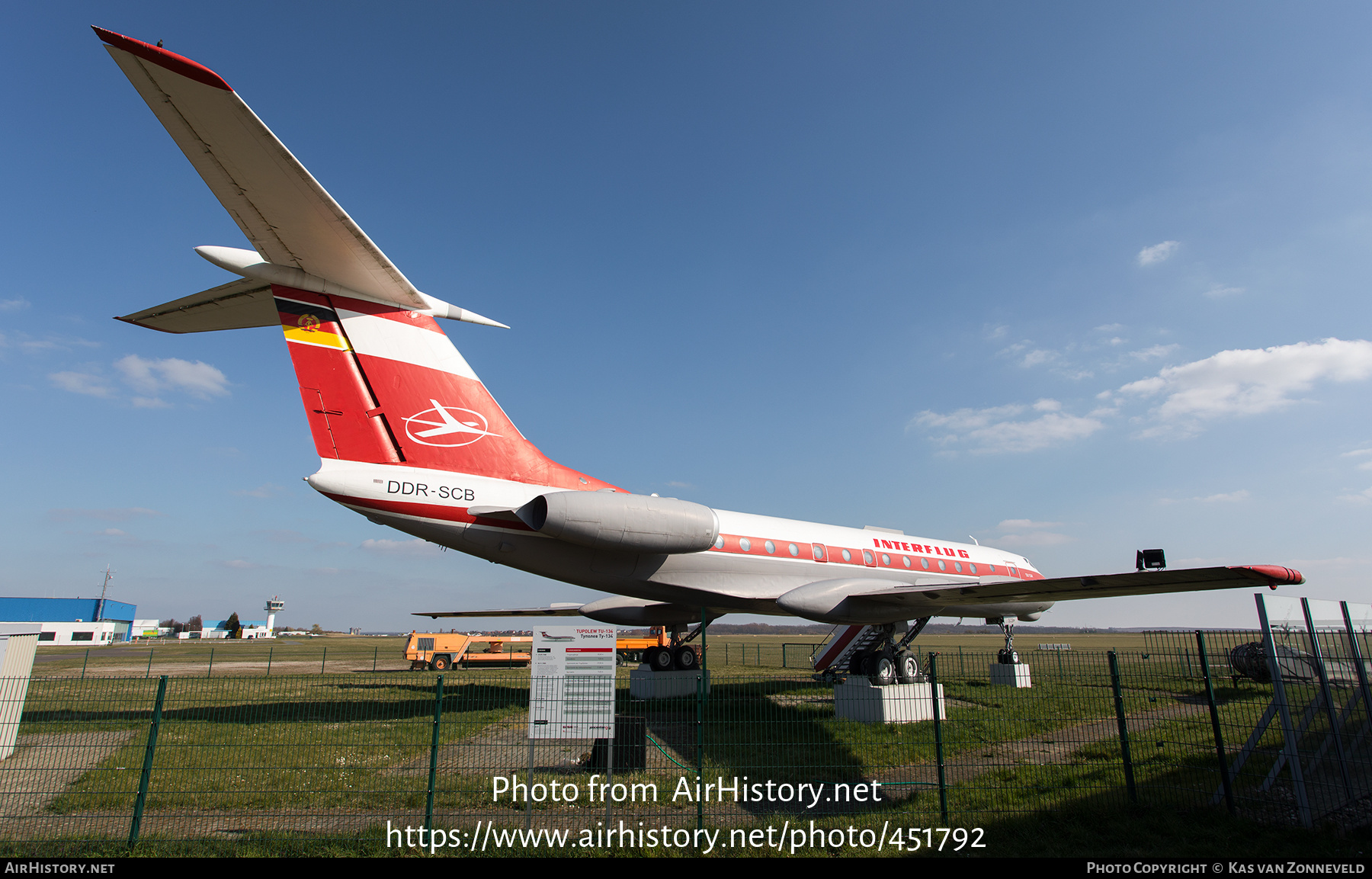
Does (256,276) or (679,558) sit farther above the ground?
(256,276)

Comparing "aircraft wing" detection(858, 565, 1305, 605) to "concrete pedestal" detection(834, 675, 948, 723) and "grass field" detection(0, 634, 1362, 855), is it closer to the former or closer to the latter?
"grass field" detection(0, 634, 1362, 855)

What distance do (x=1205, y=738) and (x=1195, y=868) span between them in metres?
5.81

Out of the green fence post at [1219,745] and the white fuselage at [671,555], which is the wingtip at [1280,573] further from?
the white fuselage at [671,555]

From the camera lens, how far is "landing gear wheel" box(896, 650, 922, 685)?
45.9 feet

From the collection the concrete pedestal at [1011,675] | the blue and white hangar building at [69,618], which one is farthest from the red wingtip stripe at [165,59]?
the blue and white hangar building at [69,618]

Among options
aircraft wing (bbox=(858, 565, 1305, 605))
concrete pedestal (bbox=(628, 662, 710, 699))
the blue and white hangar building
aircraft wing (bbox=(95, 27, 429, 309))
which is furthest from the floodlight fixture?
the blue and white hangar building

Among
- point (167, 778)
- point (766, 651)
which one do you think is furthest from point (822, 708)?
point (766, 651)

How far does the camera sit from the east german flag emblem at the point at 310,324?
32.0ft

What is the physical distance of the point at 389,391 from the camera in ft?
33.3

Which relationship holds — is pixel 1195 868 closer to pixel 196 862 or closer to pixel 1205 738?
pixel 1205 738

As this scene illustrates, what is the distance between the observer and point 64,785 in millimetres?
7359

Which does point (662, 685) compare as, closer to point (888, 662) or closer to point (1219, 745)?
point (888, 662)

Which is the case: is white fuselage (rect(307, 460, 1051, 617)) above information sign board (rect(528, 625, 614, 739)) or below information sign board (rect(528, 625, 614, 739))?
above

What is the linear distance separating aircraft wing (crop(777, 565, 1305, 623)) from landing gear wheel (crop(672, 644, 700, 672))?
4450 mm
